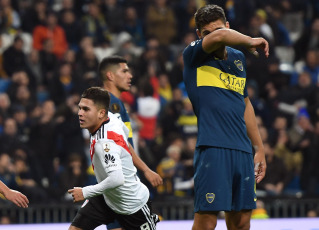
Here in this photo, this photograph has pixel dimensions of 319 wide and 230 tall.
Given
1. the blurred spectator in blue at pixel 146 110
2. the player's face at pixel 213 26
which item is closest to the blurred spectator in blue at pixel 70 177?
the blurred spectator in blue at pixel 146 110

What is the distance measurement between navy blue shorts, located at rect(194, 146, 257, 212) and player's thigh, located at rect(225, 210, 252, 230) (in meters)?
0.07

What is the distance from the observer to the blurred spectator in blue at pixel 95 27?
49.9 ft

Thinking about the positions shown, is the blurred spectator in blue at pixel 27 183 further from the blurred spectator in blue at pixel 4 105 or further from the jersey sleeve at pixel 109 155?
the jersey sleeve at pixel 109 155

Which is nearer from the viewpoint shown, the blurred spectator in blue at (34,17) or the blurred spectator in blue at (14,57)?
the blurred spectator in blue at (14,57)

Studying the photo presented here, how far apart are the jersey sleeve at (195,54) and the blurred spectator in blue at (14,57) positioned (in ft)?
28.9

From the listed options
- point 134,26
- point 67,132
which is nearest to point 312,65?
point 134,26

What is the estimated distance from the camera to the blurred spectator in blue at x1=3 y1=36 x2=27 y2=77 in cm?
1416

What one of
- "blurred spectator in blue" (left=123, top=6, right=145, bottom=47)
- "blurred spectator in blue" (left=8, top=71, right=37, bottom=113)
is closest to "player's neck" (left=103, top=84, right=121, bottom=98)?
"blurred spectator in blue" (left=8, top=71, right=37, bottom=113)

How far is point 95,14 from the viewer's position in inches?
601

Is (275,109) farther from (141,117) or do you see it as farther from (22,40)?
(22,40)

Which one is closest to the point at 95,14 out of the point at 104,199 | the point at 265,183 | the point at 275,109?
the point at 275,109

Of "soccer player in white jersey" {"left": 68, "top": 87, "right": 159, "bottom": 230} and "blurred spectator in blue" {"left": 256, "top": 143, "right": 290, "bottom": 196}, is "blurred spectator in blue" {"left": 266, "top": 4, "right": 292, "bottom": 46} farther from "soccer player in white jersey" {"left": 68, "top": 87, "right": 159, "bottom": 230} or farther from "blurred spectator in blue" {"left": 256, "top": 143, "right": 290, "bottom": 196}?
"soccer player in white jersey" {"left": 68, "top": 87, "right": 159, "bottom": 230}

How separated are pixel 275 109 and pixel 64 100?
344 centimetres

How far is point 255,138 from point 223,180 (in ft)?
1.88
